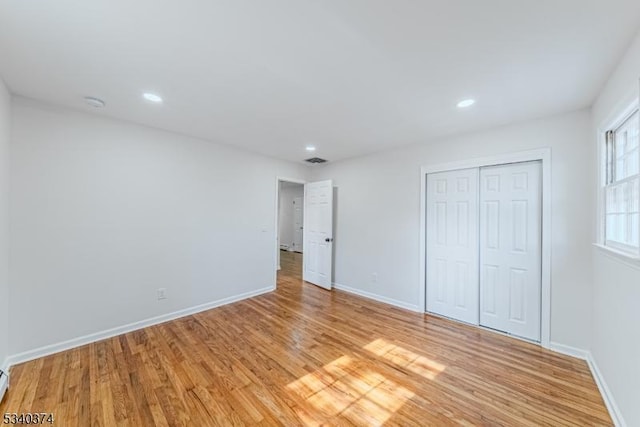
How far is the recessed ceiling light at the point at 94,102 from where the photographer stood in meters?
2.34

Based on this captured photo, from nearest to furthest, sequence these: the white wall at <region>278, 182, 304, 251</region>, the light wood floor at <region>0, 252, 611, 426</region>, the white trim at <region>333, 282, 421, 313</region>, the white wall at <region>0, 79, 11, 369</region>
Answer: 1. the light wood floor at <region>0, 252, 611, 426</region>
2. the white wall at <region>0, 79, 11, 369</region>
3. the white trim at <region>333, 282, 421, 313</region>
4. the white wall at <region>278, 182, 304, 251</region>

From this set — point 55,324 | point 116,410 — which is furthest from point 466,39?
point 55,324

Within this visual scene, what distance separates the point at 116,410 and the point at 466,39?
11.1 ft

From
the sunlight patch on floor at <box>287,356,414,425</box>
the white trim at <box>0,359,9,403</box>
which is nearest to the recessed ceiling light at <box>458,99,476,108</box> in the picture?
the sunlight patch on floor at <box>287,356,414,425</box>

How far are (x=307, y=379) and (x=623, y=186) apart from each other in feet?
9.26

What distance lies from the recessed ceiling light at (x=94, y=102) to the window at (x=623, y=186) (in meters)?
4.19

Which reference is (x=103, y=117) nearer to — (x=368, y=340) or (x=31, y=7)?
(x=31, y=7)

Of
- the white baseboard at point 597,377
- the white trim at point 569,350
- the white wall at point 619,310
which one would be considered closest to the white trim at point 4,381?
the white wall at point 619,310

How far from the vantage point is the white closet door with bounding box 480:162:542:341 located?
2738mm

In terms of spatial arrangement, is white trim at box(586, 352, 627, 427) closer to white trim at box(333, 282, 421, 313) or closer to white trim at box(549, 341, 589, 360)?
white trim at box(549, 341, 589, 360)

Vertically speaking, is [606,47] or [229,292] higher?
[606,47]

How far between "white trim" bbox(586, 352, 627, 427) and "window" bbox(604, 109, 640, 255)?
1.06 m

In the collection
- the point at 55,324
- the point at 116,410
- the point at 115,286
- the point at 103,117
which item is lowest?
the point at 116,410

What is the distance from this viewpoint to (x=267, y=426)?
63.9 inches
